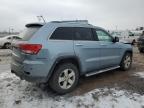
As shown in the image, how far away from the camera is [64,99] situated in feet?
15.9

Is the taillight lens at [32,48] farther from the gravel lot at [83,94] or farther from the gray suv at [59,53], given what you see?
the gravel lot at [83,94]

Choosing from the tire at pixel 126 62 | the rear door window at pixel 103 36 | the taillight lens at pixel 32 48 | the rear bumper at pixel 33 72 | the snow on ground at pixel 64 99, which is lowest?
the snow on ground at pixel 64 99

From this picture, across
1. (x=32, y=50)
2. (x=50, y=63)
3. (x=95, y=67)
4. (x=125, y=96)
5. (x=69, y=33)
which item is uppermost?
(x=69, y=33)

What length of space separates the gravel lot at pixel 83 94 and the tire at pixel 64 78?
18cm

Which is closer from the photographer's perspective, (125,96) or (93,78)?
(125,96)

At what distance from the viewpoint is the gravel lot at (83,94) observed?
179 inches

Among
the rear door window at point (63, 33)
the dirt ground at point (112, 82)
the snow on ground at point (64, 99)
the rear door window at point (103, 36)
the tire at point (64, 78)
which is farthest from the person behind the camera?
the rear door window at point (103, 36)

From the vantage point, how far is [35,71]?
14.9 feet

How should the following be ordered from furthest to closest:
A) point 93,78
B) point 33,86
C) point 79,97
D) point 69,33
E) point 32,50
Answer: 1. point 93,78
2. point 33,86
3. point 69,33
4. point 79,97
5. point 32,50

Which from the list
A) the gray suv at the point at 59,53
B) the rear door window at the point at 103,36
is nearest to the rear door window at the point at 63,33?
the gray suv at the point at 59,53

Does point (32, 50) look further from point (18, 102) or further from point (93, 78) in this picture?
point (93, 78)

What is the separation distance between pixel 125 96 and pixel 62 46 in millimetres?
2008

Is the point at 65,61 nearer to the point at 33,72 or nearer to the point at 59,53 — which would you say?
the point at 59,53

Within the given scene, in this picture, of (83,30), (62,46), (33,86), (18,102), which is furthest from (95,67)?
(18,102)
